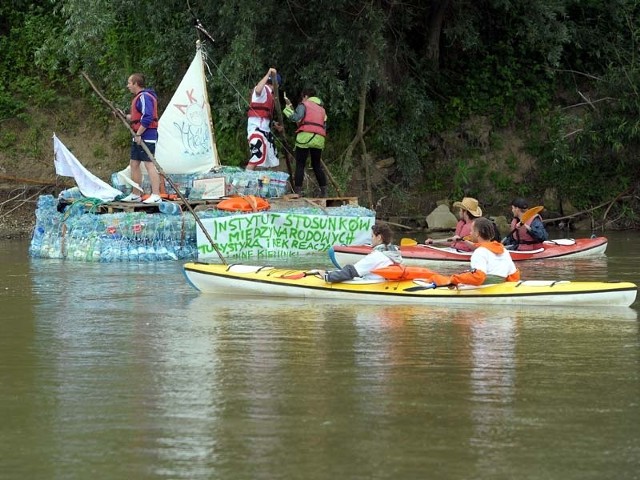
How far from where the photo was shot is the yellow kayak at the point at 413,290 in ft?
35.9

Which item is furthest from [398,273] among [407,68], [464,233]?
[407,68]

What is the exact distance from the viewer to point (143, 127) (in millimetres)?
15344

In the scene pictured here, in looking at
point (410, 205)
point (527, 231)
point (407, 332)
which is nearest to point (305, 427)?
point (407, 332)

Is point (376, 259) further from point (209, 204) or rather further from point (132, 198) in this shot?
point (132, 198)

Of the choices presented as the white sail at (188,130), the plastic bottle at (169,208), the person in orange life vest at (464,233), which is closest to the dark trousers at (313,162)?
the white sail at (188,130)

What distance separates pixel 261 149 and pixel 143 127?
244 centimetres

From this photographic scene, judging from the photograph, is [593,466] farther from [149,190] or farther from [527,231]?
[149,190]

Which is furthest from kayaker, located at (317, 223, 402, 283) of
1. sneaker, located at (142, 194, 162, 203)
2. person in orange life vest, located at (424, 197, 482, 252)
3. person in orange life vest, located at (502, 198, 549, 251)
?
sneaker, located at (142, 194, 162, 203)

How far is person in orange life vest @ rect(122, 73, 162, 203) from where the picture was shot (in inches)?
599

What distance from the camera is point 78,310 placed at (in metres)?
11.2

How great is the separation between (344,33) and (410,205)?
371 cm

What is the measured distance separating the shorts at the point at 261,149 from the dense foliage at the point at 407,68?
90.6 inches

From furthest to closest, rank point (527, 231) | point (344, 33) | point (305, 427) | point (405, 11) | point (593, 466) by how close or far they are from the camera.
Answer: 1. point (405, 11)
2. point (344, 33)
3. point (527, 231)
4. point (305, 427)
5. point (593, 466)

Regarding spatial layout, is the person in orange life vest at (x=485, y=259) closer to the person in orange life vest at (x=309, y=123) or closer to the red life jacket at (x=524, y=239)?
the red life jacket at (x=524, y=239)
